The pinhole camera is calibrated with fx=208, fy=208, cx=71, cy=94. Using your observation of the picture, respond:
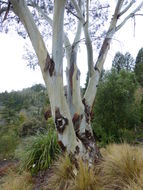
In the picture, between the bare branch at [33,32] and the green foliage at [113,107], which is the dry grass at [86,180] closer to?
the bare branch at [33,32]

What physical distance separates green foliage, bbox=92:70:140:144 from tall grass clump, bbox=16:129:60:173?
8.31ft

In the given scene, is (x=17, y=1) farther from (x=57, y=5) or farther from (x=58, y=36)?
(x=58, y=36)

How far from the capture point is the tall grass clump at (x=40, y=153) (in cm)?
454

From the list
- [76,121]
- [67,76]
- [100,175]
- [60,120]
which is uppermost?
[67,76]

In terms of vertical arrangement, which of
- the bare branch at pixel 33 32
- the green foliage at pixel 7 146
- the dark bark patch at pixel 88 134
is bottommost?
the green foliage at pixel 7 146

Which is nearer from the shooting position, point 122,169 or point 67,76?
point 122,169

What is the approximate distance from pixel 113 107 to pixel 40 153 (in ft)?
10.9

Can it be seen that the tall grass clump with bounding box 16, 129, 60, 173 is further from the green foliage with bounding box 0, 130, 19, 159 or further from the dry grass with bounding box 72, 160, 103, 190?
the green foliage with bounding box 0, 130, 19, 159

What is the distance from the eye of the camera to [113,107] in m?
7.18

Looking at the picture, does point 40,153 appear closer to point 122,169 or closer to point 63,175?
point 63,175

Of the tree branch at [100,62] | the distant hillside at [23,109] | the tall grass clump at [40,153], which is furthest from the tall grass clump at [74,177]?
the distant hillside at [23,109]

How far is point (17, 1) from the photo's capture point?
3.45m

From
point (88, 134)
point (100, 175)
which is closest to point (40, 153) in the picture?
point (88, 134)

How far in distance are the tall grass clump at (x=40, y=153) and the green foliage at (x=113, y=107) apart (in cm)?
253
